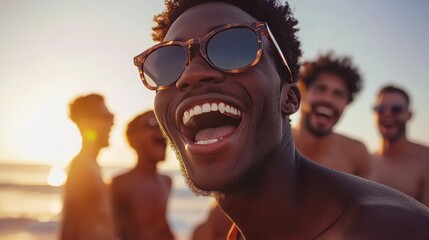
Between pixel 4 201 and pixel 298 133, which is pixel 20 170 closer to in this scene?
pixel 4 201

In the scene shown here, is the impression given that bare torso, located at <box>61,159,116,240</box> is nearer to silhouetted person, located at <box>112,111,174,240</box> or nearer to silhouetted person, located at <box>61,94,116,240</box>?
silhouetted person, located at <box>61,94,116,240</box>

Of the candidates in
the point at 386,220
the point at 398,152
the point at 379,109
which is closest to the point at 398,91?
the point at 379,109

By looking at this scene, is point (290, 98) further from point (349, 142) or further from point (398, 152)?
point (398, 152)

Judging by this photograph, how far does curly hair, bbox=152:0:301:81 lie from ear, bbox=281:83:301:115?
9.5 inches

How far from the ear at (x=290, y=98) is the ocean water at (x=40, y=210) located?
11.0m

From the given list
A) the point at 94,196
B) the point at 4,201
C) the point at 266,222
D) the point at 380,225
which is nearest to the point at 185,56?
the point at 266,222

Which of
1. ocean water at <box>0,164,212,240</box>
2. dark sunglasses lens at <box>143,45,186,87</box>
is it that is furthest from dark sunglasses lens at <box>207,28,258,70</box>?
ocean water at <box>0,164,212,240</box>

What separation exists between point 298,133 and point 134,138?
201cm

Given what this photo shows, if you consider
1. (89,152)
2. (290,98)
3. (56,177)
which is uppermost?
(290,98)

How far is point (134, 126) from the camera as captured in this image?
738 cm

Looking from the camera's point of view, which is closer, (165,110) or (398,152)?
(165,110)

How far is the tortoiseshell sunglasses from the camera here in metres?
2.54

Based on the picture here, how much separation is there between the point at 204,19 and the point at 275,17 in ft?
1.68

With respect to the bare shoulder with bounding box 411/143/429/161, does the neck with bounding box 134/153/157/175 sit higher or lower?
higher
